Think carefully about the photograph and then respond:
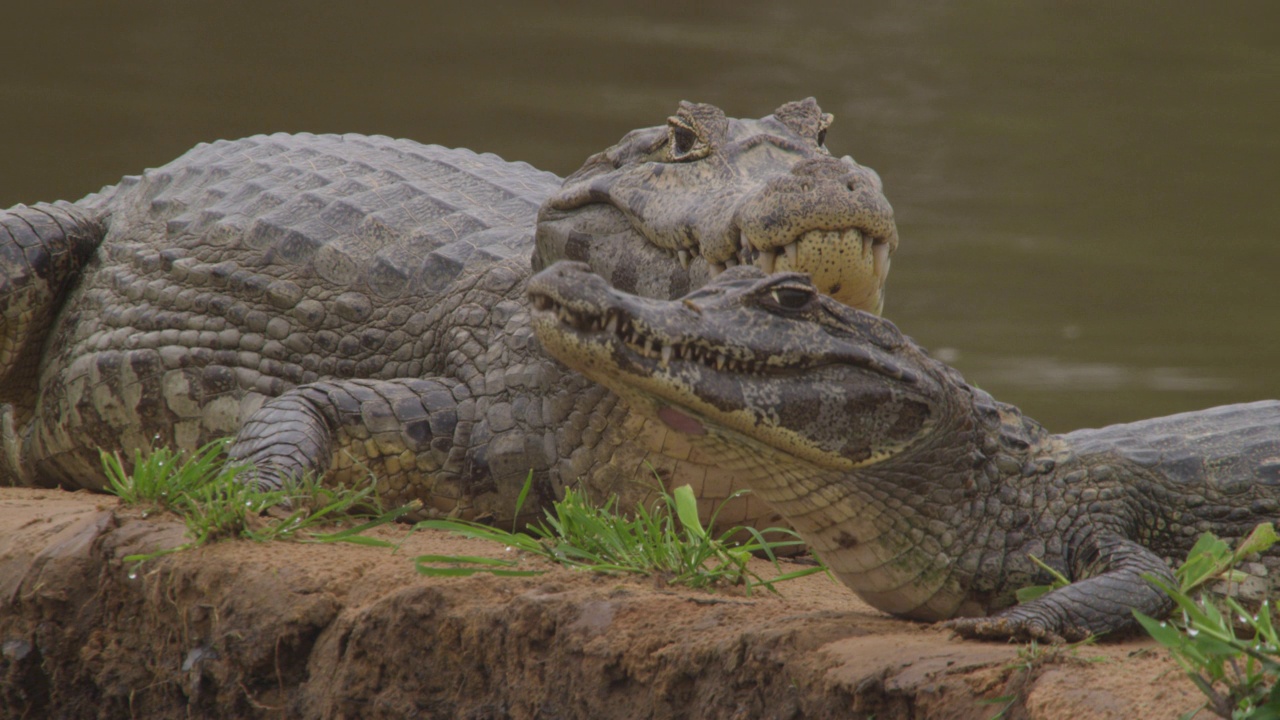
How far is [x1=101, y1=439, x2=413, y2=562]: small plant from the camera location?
89.4 inches

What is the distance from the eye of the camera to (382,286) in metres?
3.42

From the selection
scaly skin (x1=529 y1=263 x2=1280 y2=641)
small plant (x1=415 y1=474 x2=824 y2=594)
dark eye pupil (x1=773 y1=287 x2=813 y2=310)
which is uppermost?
dark eye pupil (x1=773 y1=287 x2=813 y2=310)

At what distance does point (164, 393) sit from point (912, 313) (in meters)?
5.50

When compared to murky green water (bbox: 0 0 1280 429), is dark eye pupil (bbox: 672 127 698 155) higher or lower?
higher

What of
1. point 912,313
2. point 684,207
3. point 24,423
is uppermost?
point 684,207

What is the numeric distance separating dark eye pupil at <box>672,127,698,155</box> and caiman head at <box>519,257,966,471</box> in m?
1.09

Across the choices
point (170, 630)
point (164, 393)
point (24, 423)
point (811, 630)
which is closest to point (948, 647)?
point (811, 630)

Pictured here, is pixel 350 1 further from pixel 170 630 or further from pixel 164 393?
pixel 170 630

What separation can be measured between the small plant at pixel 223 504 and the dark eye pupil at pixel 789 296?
832 mm

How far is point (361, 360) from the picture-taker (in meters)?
3.38

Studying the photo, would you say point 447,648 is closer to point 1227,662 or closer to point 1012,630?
point 1012,630

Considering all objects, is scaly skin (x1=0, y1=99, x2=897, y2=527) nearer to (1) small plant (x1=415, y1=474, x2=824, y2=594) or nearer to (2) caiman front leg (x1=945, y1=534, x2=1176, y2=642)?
(1) small plant (x1=415, y1=474, x2=824, y2=594)

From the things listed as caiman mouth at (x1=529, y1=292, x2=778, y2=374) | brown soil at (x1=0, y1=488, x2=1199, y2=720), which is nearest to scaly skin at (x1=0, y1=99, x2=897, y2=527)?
brown soil at (x1=0, y1=488, x2=1199, y2=720)

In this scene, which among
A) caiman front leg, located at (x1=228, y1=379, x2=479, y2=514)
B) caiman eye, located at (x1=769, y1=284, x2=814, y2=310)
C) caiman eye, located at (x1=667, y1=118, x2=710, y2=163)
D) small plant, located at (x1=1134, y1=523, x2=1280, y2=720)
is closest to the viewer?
small plant, located at (x1=1134, y1=523, x2=1280, y2=720)
